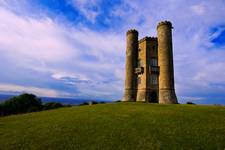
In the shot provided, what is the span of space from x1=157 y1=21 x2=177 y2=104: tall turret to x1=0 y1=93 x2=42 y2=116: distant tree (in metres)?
29.1

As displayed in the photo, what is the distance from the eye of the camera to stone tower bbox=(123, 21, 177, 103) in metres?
48.7

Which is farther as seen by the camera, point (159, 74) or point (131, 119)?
point (159, 74)

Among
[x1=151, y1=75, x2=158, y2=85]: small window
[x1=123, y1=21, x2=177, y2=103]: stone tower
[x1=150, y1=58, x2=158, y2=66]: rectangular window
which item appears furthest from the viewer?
[x1=150, y1=58, x2=158, y2=66]: rectangular window

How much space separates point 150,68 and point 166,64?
4.06 m

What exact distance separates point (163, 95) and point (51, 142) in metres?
35.3

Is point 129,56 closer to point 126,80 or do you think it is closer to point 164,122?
point 126,80

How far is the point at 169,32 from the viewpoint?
165 feet

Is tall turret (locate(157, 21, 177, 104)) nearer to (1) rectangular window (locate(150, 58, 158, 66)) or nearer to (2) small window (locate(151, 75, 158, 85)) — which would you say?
(2) small window (locate(151, 75, 158, 85))

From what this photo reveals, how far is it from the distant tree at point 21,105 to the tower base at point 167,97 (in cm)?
2834

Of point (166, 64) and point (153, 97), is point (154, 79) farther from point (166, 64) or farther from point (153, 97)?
point (166, 64)

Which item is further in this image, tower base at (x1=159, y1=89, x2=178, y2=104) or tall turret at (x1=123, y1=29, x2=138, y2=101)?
tall turret at (x1=123, y1=29, x2=138, y2=101)

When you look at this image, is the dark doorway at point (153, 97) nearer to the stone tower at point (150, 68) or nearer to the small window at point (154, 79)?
the stone tower at point (150, 68)

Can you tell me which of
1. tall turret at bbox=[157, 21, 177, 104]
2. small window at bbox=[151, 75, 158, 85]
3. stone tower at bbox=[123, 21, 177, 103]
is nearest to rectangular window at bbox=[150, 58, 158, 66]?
stone tower at bbox=[123, 21, 177, 103]

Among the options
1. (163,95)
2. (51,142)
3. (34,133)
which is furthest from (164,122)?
(163,95)
